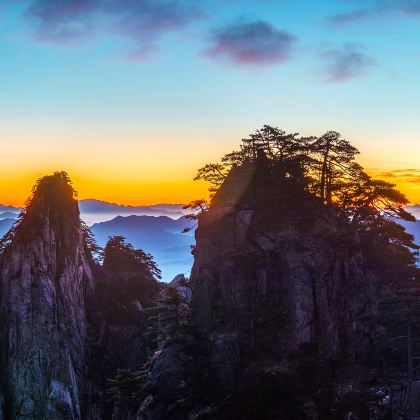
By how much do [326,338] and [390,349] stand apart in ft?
17.7

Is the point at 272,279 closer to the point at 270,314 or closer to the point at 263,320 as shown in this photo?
the point at 270,314

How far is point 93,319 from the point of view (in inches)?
2923

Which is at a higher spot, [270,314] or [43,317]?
[43,317]

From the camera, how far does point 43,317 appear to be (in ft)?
207

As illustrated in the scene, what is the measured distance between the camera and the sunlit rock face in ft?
197

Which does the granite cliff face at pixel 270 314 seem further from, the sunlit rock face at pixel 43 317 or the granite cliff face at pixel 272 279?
the sunlit rock face at pixel 43 317

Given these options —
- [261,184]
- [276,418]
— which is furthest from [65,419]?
[261,184]

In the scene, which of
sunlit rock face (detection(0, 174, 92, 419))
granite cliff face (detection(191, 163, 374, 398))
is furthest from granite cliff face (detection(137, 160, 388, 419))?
sunlit rock face (detection(0, 174, 92, 419))

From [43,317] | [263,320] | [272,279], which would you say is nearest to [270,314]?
Result: [263,320]

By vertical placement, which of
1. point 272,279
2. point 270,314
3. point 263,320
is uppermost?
point 272,279

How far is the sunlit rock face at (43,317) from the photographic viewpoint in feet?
197

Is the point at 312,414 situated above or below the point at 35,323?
below

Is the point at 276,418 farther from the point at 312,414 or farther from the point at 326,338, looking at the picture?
the point at 326,338

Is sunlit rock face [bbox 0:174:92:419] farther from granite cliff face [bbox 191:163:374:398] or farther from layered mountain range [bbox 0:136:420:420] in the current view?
granite cliff face [bbox 191:163:374:398]
